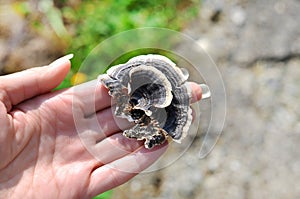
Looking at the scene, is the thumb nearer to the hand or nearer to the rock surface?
the hand

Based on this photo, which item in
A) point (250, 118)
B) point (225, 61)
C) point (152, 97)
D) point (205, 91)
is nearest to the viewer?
point (152, 97)

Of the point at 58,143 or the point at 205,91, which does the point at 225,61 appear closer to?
the point at 205,91

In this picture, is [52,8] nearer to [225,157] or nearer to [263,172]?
[225,157]

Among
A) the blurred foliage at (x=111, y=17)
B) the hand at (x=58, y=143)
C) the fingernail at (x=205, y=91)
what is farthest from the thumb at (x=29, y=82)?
the blurred foliage at (x=111, y=17)

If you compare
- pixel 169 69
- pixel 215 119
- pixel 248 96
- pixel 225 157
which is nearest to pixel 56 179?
pixel 169 69

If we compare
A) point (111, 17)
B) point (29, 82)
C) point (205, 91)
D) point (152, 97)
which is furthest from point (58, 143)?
point (111, 17)

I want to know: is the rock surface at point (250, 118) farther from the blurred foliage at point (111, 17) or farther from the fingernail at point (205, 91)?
the fingernail at point (205, 91)
